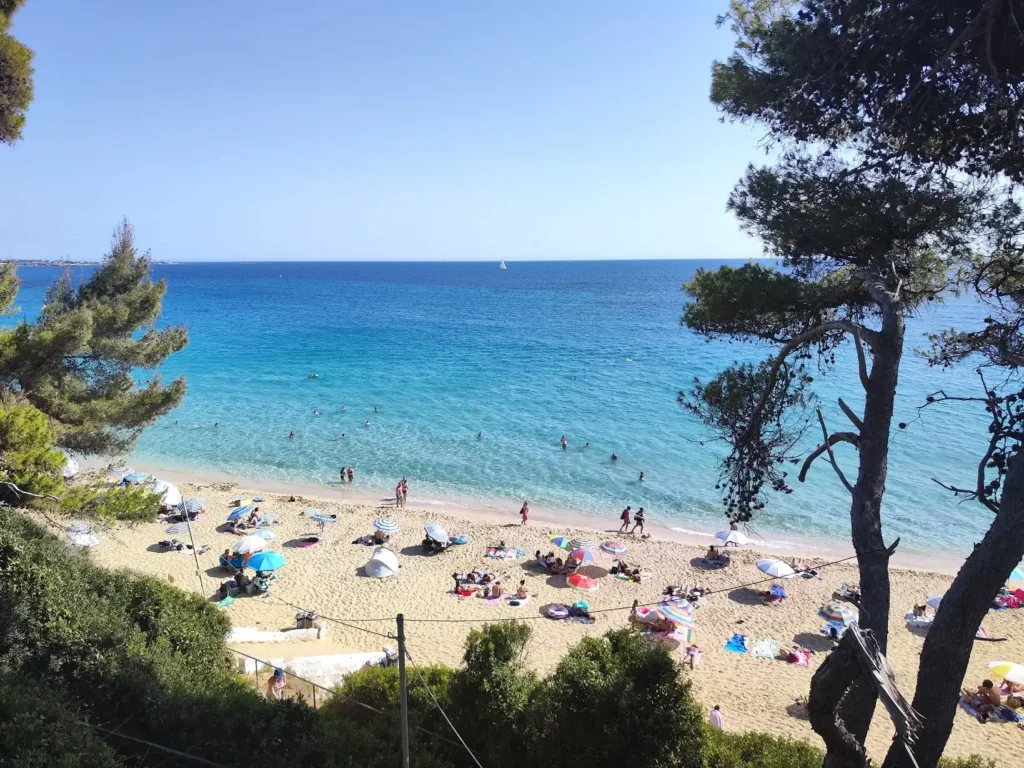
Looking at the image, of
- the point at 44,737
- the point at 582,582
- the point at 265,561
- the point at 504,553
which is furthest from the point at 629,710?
the point at 265,561

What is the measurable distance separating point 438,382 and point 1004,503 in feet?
131

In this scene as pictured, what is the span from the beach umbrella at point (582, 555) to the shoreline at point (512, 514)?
125 inches

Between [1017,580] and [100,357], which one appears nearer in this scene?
[100,357]

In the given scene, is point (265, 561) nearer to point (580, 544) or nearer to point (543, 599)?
point (543, 599)

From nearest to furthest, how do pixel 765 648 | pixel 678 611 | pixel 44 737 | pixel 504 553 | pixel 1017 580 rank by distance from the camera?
pixel 44 737 → pixel 765 648 → pixel 678 611 → pixel 1017 580 → pixel 504 553

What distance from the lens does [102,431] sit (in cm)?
1331

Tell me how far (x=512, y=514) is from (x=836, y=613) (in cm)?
1163

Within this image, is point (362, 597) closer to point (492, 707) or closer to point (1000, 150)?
point (492, 707)

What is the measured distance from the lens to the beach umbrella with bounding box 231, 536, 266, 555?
59.1 ft

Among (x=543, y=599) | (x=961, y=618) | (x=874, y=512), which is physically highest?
(x=874, y=512)

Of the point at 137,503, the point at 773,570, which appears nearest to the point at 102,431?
the point at 137,503

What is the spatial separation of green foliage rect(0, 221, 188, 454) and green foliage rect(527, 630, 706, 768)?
34.0ft

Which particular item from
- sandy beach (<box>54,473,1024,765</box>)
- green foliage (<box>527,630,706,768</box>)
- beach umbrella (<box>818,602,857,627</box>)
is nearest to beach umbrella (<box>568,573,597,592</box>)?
sandy beach (<box>54,473,1024,765</box>)

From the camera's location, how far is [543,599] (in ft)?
56.1
